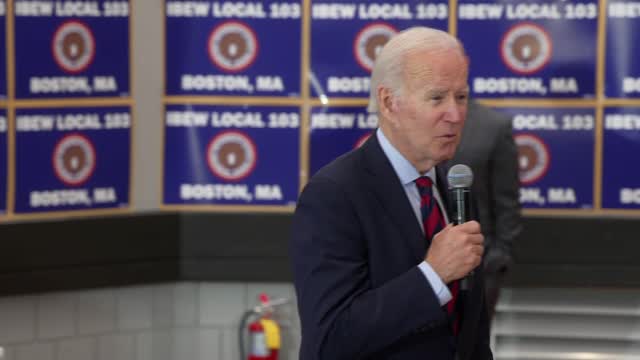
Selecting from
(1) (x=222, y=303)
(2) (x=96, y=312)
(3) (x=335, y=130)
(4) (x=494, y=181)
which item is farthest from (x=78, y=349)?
(4) (x=494, y=181)

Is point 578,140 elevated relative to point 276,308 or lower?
elevated

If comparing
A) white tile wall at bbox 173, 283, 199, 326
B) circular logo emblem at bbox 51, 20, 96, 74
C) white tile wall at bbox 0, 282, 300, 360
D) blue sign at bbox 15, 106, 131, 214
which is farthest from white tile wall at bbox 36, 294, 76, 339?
circular logo emblem at bbox 51, 20, 96, 74

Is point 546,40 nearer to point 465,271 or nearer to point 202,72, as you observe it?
point 202,72

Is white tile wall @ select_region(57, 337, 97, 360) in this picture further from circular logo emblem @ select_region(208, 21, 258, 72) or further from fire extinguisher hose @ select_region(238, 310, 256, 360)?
circular logo emblem @ select_region(208, 21, 258, 72)

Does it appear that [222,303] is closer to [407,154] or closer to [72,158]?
[72,158]

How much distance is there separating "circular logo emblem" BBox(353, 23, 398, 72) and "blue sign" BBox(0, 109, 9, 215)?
172 centimetres

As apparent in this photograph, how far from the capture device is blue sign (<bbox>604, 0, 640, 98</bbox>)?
660 centimetres

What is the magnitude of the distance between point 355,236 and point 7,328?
12.9 ft

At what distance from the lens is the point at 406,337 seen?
291 centimetres

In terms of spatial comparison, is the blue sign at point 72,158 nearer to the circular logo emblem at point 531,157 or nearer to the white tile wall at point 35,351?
the white tile wall at point 35,351

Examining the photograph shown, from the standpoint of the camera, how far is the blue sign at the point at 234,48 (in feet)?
22.1

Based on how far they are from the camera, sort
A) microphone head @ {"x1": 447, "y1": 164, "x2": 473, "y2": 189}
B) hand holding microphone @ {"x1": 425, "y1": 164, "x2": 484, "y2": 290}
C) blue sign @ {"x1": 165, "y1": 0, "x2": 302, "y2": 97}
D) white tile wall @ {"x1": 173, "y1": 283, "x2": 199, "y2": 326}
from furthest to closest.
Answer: white tile wall @ {"x1": 173, "y1": 283, "x2": 199, "y2": 326} → blue sign @ {"x1": 165, "y1": 0, "x2": 302, "y2": 97} → microphone head @ {"x1": 447, "y1": 164, "x2": 473, "y2": 189} → hand holding microphone @ {"x1": 425, "y1": 164, "x2": 484, "y2": 290}

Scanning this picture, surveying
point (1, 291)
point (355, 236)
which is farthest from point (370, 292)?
point (1, 291)

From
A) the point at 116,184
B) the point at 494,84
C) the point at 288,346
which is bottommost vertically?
the point at 288,346
